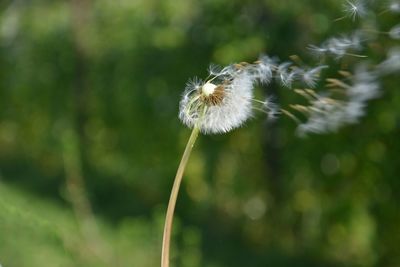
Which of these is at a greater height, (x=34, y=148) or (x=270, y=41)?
(x=34, y=148)

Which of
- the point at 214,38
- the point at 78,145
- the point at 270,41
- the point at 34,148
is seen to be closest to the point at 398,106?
the point at 270,41

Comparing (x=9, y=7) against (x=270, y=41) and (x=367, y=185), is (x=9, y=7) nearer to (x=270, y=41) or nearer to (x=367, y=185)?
(x=270, y=41)

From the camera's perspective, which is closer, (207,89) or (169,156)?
(207,89)

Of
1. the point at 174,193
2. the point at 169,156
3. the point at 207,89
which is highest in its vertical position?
the point at 169,156

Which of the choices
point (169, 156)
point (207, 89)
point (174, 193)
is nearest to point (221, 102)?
point (207, 89)

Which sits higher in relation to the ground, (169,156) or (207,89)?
(169,156)

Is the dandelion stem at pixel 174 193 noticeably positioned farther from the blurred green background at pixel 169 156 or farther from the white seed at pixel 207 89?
the blurred green background at pixel 169 156

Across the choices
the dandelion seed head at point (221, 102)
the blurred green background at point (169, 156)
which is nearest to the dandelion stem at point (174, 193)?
the dandelion seed head at point (221, 102)

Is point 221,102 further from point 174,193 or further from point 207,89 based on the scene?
point 174,193

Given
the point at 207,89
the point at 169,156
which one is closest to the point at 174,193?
the point at 207,89
